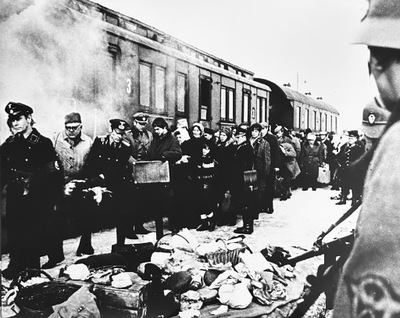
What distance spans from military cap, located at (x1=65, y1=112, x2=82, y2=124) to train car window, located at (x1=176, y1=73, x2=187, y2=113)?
95cm

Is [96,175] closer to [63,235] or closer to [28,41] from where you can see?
[63,235]

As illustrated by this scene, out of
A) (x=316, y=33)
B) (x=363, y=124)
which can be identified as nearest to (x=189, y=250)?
(x=363, y=124)

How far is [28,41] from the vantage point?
308 cm

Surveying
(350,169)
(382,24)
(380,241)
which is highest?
(382,24)

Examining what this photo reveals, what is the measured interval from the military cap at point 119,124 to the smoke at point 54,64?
8 centimetres

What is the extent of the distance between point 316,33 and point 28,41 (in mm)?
2052

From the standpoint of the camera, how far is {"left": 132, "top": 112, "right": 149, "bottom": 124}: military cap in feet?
12.3

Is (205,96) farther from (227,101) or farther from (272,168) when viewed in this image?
(272,168)

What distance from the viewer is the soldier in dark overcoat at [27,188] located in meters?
3.09

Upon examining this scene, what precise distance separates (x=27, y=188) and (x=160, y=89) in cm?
141

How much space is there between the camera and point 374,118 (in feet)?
9.18

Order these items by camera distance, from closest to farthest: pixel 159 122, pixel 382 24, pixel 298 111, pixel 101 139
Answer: pixel 382 24, pixel 101 139, pixel 159 122, pixel 298 111

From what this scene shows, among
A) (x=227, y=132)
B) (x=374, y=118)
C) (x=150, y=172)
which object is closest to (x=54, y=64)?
(x=150, y=172)

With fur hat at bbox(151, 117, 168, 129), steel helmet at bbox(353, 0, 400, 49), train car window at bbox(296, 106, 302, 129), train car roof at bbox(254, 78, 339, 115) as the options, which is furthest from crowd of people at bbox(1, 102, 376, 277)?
steel helmet at bbox(353, 0, 400, 49)
